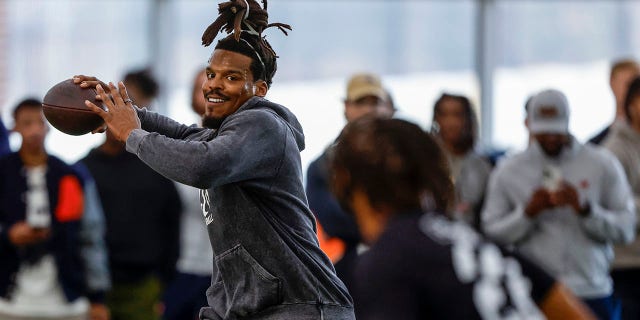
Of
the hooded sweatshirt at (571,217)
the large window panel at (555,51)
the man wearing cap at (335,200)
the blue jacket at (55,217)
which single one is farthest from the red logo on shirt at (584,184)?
the large window panel at (555,51)

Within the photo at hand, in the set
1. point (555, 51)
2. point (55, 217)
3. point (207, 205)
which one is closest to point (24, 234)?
point (55, 217)

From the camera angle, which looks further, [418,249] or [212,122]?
[212,122]

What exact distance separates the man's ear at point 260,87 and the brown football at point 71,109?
52 cm

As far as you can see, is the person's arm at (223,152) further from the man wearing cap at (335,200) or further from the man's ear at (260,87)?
the man wearing cap at (335,200)

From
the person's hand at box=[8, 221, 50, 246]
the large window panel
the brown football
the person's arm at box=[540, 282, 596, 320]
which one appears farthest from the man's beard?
the large window panel

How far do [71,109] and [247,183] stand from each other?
26.0 inches

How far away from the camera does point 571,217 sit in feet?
24.4

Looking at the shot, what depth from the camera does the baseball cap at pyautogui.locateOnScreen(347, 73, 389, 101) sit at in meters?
8.12

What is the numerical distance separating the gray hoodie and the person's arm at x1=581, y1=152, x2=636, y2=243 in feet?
9.59

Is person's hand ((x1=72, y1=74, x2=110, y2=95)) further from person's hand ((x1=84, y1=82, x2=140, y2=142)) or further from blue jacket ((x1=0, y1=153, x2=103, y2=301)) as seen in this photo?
blue jacket ((x1=0, y1=153, x2=103, y2=301))

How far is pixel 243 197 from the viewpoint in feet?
15.1

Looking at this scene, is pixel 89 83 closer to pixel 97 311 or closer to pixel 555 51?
pixel 97 311

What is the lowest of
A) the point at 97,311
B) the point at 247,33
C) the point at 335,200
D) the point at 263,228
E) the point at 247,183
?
the point at 97,311

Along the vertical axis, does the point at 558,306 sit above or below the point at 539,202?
above
